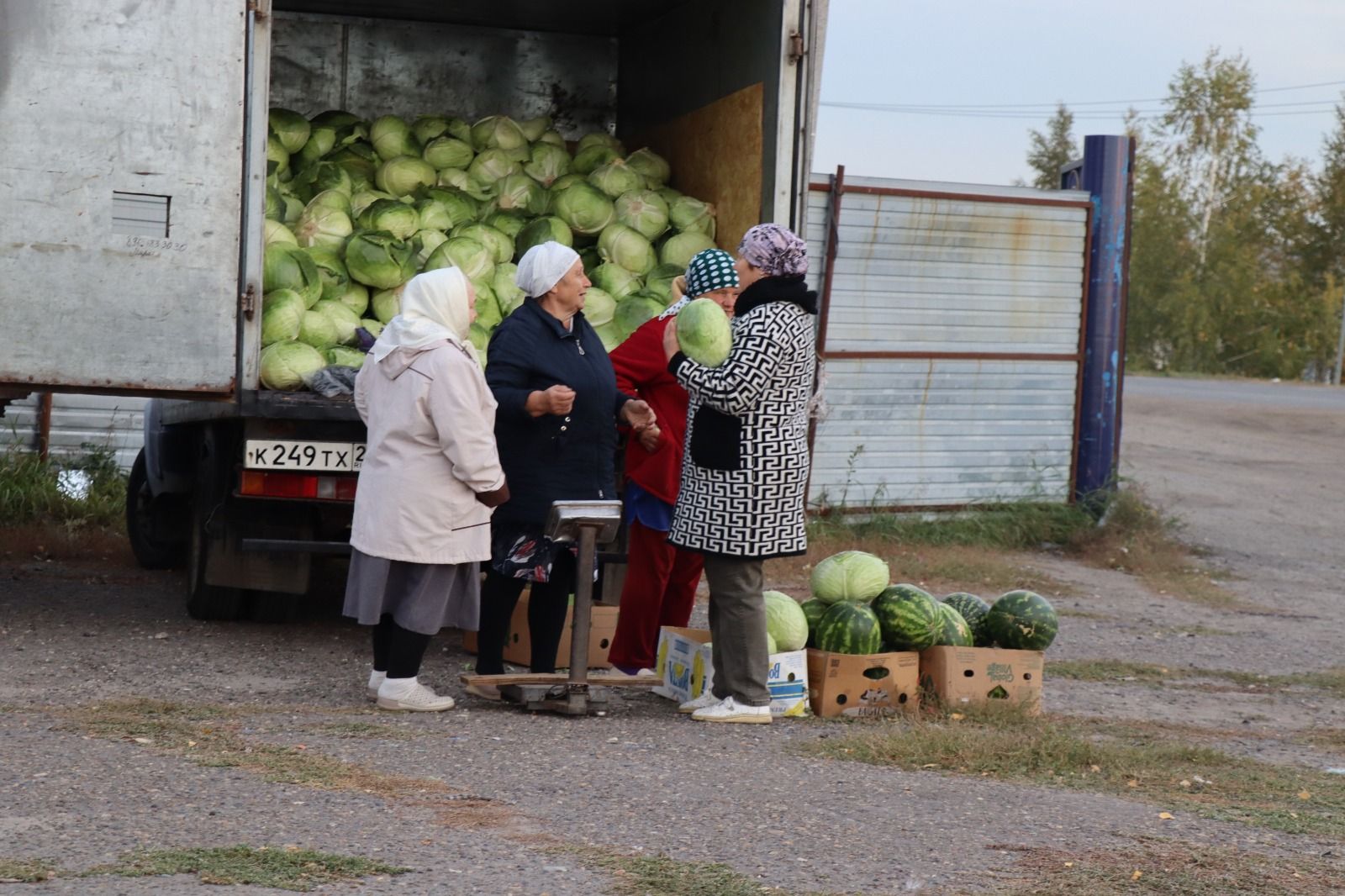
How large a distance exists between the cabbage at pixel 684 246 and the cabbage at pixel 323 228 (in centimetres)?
162

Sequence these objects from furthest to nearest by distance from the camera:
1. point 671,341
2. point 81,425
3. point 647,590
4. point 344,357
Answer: point 81,425
point 344,357
point 647,590
point 671,341

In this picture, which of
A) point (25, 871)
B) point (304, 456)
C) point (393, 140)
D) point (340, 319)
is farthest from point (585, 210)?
point (25, 871)

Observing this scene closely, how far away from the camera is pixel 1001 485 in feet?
41.8

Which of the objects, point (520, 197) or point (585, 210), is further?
point (520, 197)

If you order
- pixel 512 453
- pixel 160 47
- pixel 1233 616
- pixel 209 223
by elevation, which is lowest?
pixel 1233 616

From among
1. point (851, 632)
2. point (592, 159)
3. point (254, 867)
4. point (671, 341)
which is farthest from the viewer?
point (592, 159)

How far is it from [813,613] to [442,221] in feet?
10.7

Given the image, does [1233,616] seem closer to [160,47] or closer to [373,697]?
[373,697]

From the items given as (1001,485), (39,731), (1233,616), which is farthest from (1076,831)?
(1001,485)

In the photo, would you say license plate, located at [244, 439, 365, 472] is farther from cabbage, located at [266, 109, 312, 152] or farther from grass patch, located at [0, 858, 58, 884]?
grass patch, located at [0, 858, 58, 884]

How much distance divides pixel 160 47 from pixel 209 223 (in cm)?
71

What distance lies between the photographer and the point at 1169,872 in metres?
4.34

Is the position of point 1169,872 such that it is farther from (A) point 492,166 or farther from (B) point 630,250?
(A) point 492,166

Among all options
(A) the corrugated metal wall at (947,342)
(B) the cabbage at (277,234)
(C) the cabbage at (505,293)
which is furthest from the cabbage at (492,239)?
(A) the corrugated metal wall at (947,342)
